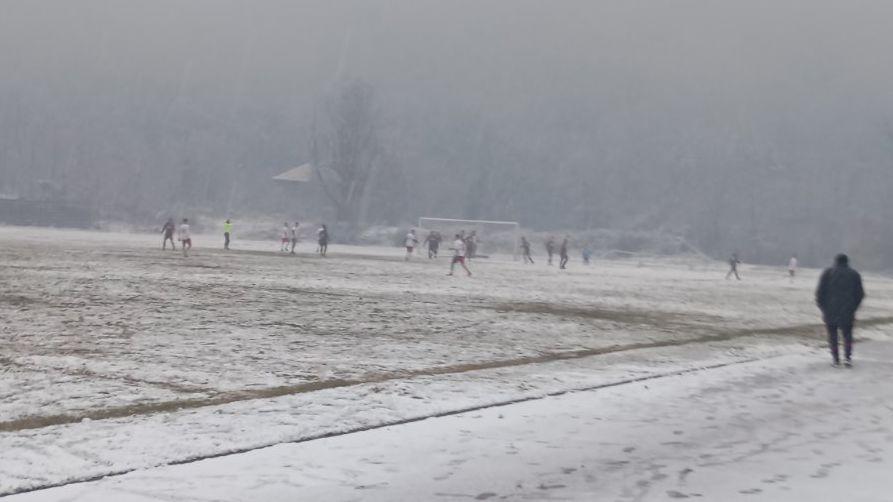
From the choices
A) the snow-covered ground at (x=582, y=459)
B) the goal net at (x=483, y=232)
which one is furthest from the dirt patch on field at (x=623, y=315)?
the goal net at (x=483, y=232)

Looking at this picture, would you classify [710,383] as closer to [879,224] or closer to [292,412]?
[292,412]

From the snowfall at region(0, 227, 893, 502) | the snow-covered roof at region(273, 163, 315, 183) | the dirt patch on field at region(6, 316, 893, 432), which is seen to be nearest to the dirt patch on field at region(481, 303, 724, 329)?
the snowfall at region(0, 227, 893, 502)

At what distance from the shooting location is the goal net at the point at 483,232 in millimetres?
60312

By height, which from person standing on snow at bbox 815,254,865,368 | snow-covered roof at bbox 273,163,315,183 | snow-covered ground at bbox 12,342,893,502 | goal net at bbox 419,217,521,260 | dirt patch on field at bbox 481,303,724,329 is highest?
snow-covered roof at bbox 273,163,315,183

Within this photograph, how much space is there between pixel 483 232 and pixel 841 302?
53.4 metres

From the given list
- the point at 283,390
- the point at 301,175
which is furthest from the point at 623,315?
the point at 301,175

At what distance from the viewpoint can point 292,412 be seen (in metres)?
7.08

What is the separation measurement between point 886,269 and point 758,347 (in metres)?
87.8

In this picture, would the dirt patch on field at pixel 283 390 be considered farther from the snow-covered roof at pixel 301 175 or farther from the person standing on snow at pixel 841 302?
the snow-covered roof at pixel 301 175

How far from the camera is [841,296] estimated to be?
39.5 feet

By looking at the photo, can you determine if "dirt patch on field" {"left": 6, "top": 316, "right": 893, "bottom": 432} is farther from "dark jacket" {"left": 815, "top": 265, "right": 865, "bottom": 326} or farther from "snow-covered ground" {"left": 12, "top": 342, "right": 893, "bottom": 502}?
"dark jacket" {"left": 815, "top": 265, "right": 865, "bottom": 326}

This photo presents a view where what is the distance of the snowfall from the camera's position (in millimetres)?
5359

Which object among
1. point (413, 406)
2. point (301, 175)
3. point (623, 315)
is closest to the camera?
point (413, 406)

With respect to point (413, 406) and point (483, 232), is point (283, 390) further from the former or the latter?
point (483, 232)
